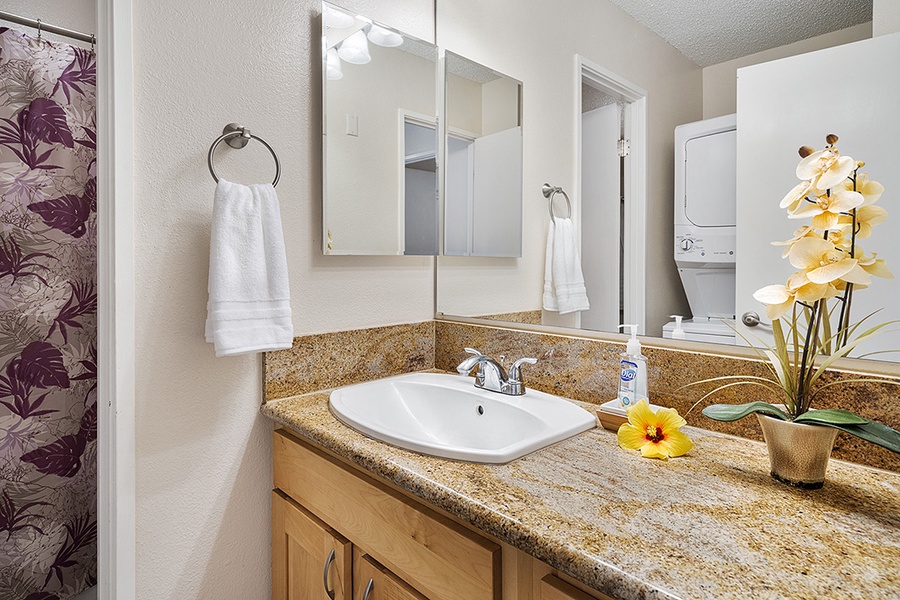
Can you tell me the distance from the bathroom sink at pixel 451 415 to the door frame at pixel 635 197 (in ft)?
Answer: 0.93

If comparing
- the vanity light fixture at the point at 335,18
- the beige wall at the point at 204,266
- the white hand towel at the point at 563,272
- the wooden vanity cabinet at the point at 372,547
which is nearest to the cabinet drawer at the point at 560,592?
the wooden vanity cabinet at the point at 372,547

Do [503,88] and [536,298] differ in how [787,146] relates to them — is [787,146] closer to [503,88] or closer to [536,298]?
[536,298]

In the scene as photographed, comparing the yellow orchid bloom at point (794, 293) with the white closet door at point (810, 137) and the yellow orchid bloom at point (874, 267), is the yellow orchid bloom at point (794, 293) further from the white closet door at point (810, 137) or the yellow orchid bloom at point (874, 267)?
the white closet door at point (810, 137)

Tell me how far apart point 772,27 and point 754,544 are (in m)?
0.93

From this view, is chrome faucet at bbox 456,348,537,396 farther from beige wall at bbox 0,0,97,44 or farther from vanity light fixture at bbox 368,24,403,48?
beige wall at bbox 0,0,97,44

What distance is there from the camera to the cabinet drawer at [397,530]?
75 cm

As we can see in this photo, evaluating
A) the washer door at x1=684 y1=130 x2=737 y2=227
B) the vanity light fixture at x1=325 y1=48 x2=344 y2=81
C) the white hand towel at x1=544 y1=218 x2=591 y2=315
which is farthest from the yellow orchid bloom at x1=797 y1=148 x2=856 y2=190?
the vanity light fixture at x1=325 y1=48 x2=344 y2=81

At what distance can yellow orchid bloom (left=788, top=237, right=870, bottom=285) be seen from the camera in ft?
2.27

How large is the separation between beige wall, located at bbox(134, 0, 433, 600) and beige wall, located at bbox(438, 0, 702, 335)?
1.56ft

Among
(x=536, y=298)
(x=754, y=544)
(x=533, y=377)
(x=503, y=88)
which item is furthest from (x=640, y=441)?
(x=503, y=88)

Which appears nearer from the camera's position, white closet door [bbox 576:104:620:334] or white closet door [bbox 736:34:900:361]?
white closet door [bbox 736:34:900:361]

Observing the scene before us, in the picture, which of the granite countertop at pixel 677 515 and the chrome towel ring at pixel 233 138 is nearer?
the granite countertop at pixel 677 515

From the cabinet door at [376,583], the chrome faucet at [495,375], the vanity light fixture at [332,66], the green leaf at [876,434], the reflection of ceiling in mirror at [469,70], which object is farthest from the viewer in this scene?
the reflection of ceiling in mirror at [469,70]

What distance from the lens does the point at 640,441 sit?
908mm
